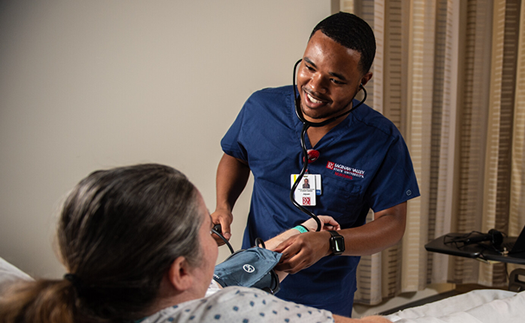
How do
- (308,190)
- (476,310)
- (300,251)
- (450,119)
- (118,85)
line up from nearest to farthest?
(300,251) < (476,310) < (308,190) < (118,85) < (450,119)

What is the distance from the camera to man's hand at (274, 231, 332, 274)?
3.23ft

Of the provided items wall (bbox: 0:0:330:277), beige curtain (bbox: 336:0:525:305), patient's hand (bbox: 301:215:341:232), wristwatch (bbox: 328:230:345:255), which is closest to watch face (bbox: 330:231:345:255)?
wristwatch (bbox: 328:230:345:255)

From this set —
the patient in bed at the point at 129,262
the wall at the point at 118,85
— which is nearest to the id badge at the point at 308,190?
the patient in bed at the point at 129,262

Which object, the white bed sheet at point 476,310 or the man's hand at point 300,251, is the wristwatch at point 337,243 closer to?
the man's hand at point 300,251

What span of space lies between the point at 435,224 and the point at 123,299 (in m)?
2.26

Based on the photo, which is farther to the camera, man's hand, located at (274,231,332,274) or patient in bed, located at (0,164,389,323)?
man's hand, located at (274,231,332,274)

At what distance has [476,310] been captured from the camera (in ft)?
3.63

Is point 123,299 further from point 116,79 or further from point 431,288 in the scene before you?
point 431,288

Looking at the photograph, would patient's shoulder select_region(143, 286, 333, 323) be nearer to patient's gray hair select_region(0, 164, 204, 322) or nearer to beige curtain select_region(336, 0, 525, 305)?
patient's gray hair select_region(0, 164, 204, 322)

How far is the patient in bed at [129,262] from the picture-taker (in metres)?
0.56

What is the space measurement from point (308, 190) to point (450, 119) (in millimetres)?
1626

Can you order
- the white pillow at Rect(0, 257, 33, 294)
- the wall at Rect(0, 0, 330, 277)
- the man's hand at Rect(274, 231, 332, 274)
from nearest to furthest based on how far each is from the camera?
the white pillow at Rect(0, 257, 33, 294) < the man's hand at Rect(274, 231, 332, 274) < the wall at Rect(0, 0, 330, 277)

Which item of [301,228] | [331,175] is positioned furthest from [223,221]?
[331,175]

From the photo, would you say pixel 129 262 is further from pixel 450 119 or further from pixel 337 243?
pixel 450 119
